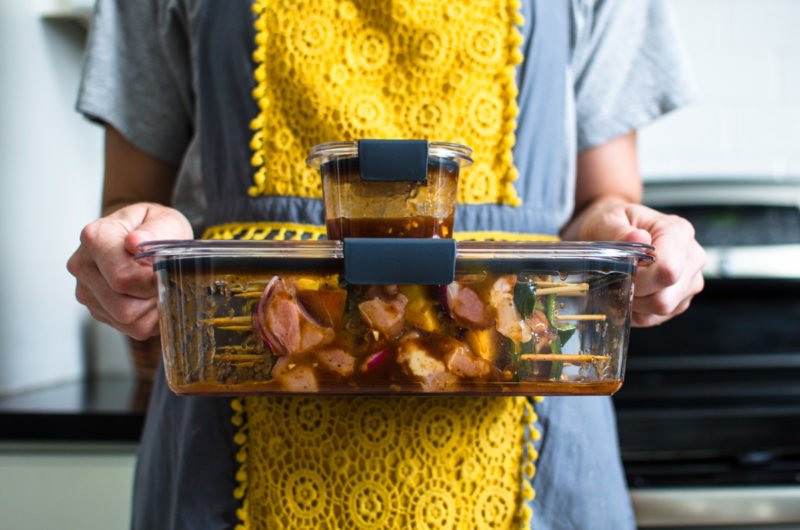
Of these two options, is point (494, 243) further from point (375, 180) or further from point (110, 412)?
point (110, 412)

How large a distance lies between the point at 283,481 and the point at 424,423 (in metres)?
0.11

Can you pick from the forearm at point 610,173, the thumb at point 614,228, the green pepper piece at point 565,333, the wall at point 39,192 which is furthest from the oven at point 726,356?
the wall at point 39,192

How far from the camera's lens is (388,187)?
43cm

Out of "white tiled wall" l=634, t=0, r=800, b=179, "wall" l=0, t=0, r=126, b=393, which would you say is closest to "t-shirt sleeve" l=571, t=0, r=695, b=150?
"white tiled wall" l=634, t=0, r=800, b=179

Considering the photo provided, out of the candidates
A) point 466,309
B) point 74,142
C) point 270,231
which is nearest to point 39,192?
point 74,142

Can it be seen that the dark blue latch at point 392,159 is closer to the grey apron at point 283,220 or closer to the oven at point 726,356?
the grey apron at point 283,220

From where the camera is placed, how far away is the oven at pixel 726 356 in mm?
1101

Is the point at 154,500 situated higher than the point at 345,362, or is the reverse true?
the point at 345,362

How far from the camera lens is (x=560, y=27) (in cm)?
60

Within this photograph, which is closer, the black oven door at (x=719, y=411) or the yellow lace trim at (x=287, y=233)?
the yellow lace trim at (x=287, y=233)

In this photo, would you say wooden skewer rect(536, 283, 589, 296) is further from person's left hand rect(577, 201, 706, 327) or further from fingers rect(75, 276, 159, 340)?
fingers rect(75, 276, 159, 340)

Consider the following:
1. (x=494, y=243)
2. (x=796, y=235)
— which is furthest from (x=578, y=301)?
(x=796, y=235)

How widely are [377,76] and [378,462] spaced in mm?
280

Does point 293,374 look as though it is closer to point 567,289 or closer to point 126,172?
point 567,289
